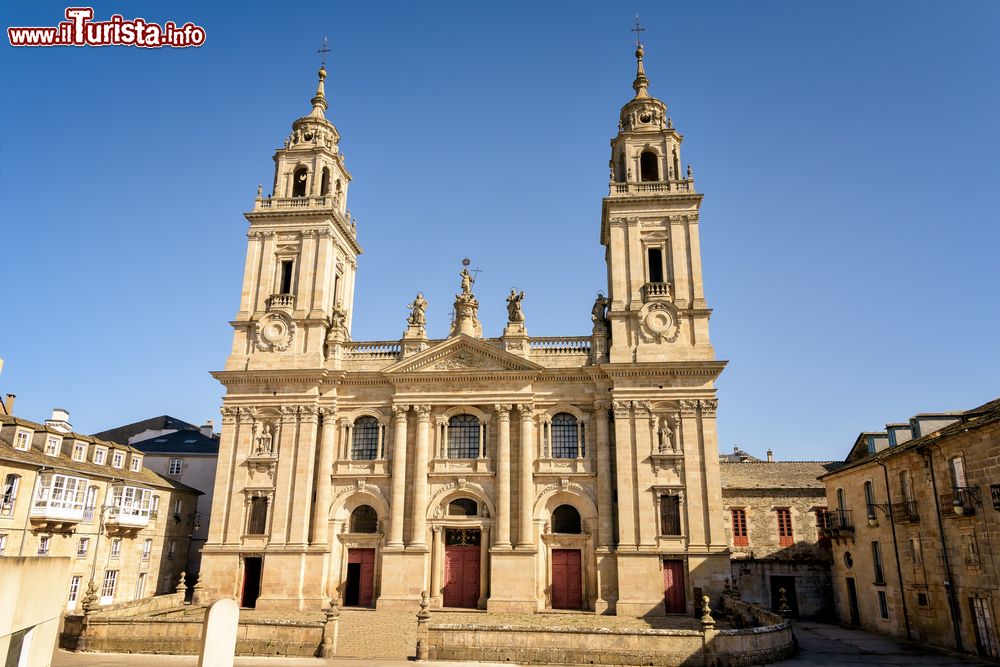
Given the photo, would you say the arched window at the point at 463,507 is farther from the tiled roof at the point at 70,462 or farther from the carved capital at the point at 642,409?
the tiled roof at the point at 70,462

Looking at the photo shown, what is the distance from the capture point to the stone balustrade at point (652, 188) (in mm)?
40438

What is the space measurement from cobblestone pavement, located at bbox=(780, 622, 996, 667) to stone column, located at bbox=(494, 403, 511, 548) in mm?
14148

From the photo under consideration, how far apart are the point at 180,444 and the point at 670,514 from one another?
33398mm

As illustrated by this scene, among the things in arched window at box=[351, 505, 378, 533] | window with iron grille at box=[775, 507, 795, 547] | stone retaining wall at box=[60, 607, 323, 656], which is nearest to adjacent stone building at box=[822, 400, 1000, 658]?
window with iron grille at box=[775, 507, 795, 547]

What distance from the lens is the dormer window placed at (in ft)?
102

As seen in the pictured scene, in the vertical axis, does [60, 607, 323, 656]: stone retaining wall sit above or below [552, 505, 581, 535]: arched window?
below

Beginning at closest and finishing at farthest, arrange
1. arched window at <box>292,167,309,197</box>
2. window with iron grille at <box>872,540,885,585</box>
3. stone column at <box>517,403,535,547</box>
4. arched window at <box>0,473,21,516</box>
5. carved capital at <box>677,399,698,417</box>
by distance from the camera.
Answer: arched window at <box>0,473,21,516</box> < window with iron grille at <box>872,540,885,585</box> < stone column at <box>517,403,535,547</box> < carved capital at <box>677,399,698,417</box> < arched window at <box>292,167,309,197</box>

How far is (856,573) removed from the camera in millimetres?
35156

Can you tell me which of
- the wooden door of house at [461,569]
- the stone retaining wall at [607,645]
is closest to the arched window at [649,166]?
the wooden door of house at [461,569]

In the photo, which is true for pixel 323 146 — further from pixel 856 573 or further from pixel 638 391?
pixel 856 573

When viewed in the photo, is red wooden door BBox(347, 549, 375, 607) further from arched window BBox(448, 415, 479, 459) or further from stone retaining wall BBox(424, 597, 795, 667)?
stone retaining wall BBox(424, 597, 795, 667)

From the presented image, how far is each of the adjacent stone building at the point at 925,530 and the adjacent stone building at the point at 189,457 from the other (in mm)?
35394

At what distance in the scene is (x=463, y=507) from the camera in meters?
37.4

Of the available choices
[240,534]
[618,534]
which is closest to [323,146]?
[240,534]
